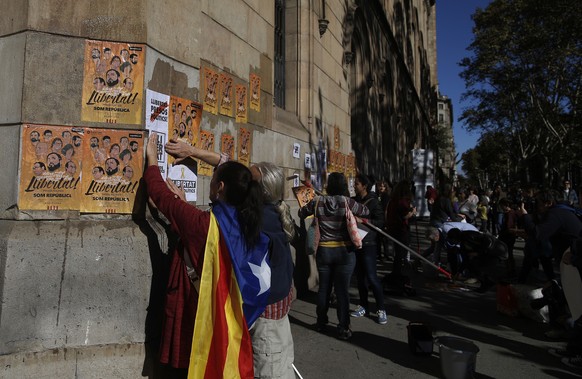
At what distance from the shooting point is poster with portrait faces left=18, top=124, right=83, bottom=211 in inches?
120

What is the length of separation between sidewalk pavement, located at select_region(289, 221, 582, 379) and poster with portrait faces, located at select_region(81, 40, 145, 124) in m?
2.85

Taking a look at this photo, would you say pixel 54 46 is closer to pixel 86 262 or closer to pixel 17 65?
pixel 17 65

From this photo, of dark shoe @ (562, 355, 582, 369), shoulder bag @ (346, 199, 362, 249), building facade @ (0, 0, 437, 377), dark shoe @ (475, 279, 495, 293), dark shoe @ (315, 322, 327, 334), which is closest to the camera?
building facade @ (0, 0, 437, 377)

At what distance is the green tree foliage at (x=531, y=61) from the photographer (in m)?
19.8

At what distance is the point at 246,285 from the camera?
251 cm

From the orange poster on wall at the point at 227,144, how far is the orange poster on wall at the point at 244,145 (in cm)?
18

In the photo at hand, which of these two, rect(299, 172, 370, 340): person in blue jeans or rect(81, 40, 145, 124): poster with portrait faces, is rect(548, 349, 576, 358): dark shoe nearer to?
rect(299, 172, 370, 340): person in blue jeans

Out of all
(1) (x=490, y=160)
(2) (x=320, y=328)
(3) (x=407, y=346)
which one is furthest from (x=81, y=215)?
(1) (x=490, y=160)

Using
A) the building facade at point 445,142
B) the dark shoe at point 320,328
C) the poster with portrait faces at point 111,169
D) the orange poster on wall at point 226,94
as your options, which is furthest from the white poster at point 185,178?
the building facade at point 445,142

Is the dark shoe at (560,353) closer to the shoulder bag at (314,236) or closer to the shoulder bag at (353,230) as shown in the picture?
the shoulder bag at (353,230)


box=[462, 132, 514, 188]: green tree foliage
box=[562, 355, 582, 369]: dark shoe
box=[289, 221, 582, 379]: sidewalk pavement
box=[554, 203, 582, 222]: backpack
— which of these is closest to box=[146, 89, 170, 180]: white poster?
box=[289, 221, 582, 379]: sidewalk pavement

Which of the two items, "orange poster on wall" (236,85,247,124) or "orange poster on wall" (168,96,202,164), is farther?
"orange poster on wall" (236,85,247,124)

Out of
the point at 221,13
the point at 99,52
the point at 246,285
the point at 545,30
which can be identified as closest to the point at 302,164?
the point at 221,13

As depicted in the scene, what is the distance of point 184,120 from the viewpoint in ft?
12.3
